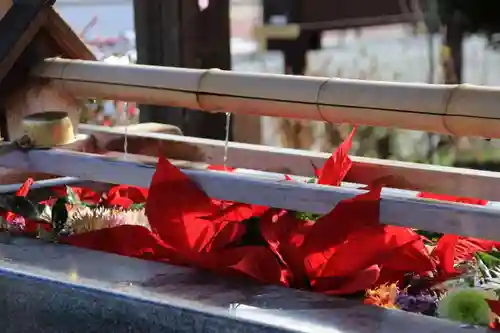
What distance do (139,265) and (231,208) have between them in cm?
13

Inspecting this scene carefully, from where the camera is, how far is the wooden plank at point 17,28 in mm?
1102

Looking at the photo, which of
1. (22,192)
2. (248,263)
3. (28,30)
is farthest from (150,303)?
(28,30)

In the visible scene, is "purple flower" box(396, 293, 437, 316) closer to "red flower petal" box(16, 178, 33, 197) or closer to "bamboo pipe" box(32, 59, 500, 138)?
"bamboo pipe" box(32, 59, 500, 138)

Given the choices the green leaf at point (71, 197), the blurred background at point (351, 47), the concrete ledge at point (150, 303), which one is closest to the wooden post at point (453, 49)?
the blurred background at point (351, 47)

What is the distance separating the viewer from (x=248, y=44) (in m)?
4.77

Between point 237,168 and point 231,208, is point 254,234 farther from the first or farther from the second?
point 237,168

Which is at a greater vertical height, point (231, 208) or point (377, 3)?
point (377, 3)

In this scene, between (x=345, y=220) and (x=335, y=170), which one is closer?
(x=345, y=220)

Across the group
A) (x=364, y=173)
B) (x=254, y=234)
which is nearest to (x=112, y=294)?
(x=254, y=234)

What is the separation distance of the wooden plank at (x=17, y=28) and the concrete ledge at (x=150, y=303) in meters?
0.32

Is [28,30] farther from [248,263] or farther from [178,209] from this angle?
[248,263]

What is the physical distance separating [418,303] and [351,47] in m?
3.84

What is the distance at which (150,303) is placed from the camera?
0.76m

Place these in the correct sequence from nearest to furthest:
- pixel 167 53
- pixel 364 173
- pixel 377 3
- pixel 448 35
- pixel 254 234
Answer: pixel 254 234, pixel 364 173, pixel 167 53, pixel 448 35, pixel 377 3
